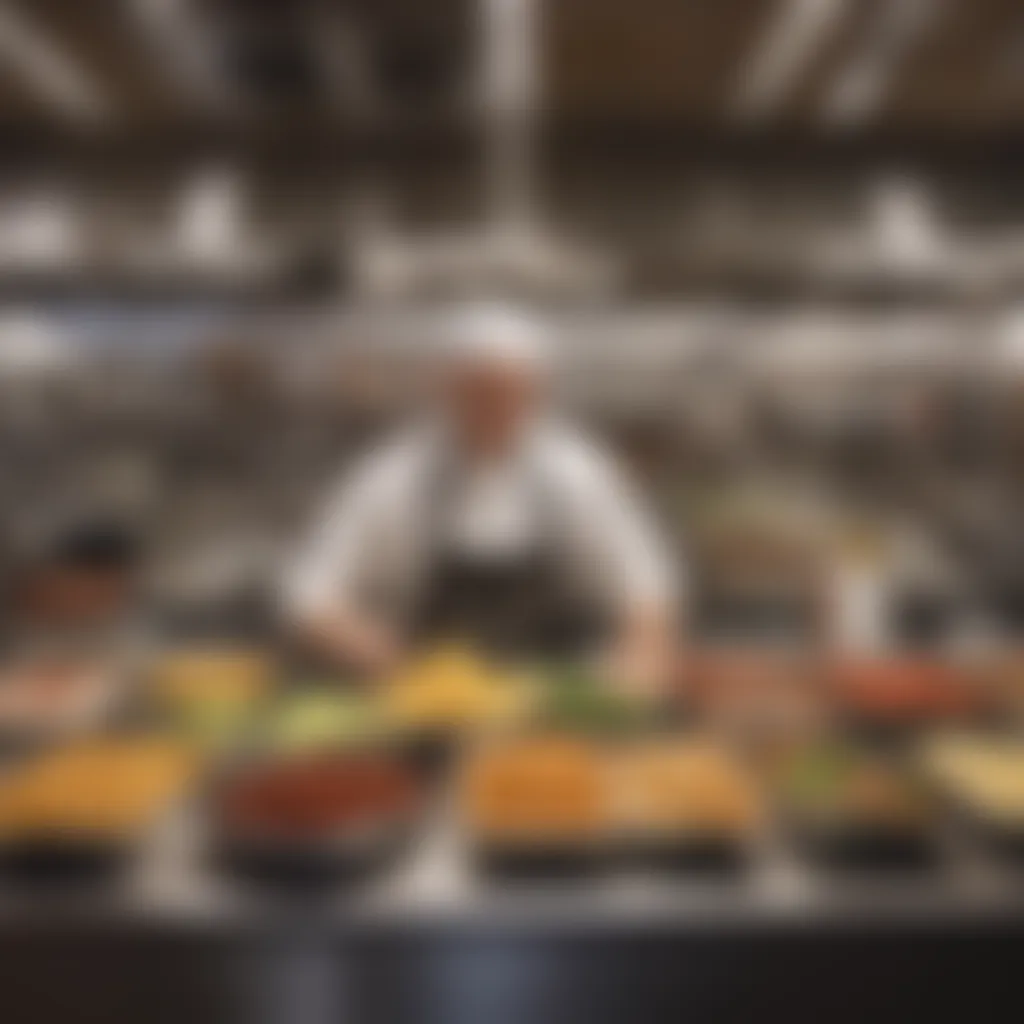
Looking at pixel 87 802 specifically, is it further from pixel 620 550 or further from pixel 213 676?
pixel 620 550

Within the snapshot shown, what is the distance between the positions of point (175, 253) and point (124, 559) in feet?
1.33

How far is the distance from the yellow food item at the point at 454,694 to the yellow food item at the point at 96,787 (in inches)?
9.9

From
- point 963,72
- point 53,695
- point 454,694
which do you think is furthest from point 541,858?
point 963,72

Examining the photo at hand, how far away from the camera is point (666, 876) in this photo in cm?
104

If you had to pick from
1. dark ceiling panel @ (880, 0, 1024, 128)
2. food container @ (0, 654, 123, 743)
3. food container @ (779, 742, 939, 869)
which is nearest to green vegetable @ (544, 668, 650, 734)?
food container @ (779, 742, 939, 869)

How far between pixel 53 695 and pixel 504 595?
22.0 inches

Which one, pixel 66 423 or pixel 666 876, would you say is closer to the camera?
pixel 666 876

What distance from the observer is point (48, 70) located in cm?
128

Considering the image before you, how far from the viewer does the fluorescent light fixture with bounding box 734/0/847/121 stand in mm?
1190

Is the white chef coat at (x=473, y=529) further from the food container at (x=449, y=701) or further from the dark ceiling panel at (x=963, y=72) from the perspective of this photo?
the dark ceiling panel at (x=963, y=72)

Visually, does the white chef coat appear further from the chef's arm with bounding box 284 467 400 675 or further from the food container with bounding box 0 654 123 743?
the food container with bounding box 0 654 123 743

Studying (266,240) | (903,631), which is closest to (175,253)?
(266,240)

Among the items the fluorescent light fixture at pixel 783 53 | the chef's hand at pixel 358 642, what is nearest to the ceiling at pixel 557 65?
the fluorescent light fixture at pixel 783 53

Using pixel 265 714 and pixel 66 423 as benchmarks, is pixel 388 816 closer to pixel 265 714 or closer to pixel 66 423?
pixel 265 714
